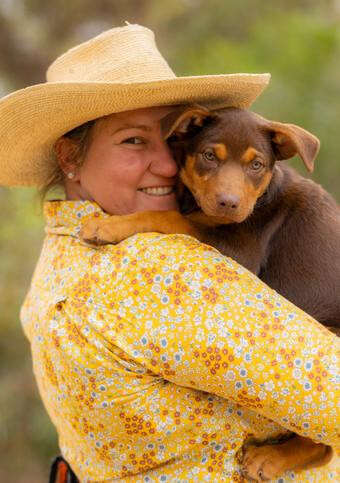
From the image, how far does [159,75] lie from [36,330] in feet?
3.47

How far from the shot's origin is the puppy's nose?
2.61 metres

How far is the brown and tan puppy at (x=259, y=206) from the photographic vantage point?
2.70m

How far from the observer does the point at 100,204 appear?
2805mm

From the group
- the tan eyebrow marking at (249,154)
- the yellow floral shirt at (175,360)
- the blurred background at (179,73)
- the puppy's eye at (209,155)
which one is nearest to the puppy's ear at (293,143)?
the tan eyebrow marking at (249,154)

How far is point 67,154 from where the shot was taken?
9.47ft

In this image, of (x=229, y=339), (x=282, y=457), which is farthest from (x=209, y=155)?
(x=282, y=457)

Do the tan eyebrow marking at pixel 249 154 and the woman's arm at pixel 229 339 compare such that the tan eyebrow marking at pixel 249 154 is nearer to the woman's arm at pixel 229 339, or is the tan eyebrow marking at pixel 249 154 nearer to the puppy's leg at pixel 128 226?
the puppy's leg at pixel 128 226

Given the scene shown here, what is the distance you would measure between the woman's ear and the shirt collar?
0.18m

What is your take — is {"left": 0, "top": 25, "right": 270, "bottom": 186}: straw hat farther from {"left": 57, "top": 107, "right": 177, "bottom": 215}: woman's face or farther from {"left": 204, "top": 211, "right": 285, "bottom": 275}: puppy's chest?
{"left": 204, "top": 211, "right": 285, "bottom": 275}: puppy's chest

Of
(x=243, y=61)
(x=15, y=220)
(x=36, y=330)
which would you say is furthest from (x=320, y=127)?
(x=36, y=330)

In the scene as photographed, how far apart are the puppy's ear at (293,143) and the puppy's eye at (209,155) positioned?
0.24 meters

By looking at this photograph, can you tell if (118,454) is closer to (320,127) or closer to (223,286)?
(223,286)

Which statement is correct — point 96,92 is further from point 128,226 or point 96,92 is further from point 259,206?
point 259,206

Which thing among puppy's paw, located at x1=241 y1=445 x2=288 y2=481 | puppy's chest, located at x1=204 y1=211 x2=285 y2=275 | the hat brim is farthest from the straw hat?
puppy's paw, located at x1=241 y1=445 x2=288 y2=481
